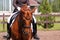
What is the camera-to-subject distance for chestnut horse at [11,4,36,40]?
6654mm

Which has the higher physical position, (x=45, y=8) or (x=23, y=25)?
(x=23, y=25)

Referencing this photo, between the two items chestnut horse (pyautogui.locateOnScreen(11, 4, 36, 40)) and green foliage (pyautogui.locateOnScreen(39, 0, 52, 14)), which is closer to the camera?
chestnut horse (pyautogui.locateOnScreen(11, 4, 36, 40))

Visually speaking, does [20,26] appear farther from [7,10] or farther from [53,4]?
[53,4]

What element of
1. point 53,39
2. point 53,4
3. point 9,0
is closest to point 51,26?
point 53,39

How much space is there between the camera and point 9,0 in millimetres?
35594

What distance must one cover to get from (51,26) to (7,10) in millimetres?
17364

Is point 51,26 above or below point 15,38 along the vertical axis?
below

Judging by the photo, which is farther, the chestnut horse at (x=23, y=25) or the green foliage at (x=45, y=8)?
the green foliage at (x=45, y=8)

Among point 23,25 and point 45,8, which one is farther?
point 45,8

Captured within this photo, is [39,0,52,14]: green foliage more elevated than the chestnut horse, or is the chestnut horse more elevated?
the chestnut horse

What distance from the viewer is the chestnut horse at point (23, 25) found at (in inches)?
262

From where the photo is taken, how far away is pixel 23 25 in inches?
268

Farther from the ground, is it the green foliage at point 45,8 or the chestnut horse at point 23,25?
the chestnut horse at point 23,25

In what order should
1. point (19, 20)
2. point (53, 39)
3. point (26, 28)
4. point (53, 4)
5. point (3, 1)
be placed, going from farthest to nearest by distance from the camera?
point (53, 4)
point (3, 1)
point (53, 39)
point (19, 20)
point (26, 28)
